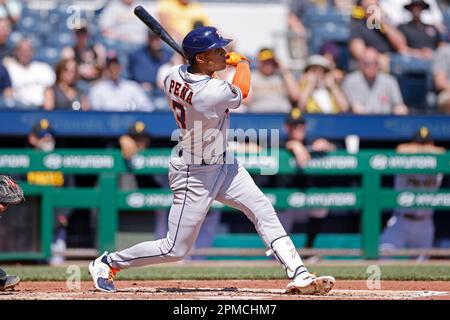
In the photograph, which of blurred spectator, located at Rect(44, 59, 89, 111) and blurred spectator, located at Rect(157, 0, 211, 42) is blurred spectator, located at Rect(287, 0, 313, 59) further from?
blurred spectator, located at Rect(44, 59, 89, 111)

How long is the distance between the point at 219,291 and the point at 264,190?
360cm

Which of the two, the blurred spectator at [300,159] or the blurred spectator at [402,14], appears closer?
the blurred spectator at [300,159]

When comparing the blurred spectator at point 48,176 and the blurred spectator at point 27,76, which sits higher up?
the blurred spectator at point 27,76

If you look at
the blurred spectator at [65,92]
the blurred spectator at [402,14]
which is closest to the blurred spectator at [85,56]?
the blurred spectator at [65,92]

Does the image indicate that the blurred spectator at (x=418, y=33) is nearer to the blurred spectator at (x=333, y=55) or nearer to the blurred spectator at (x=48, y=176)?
the blurred spectator at (x=333, y=55)

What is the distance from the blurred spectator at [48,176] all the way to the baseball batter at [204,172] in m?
3.55

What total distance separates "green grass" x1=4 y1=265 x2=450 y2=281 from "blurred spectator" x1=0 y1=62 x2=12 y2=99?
2098mm

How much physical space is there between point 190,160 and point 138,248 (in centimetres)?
67

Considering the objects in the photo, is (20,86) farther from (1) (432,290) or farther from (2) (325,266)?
(1) (432,290)

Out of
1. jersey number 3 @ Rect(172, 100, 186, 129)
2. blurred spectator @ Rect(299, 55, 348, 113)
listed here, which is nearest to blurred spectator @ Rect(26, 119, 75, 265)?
blurred spectator @ Rect(299, 55, 348, 113)

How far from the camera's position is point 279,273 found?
326 inches

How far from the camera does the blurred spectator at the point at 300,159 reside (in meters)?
10.1

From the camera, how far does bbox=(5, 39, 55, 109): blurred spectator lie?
1062cm

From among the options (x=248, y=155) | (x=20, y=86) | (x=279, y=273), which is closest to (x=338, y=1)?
(x=248, y=155)
